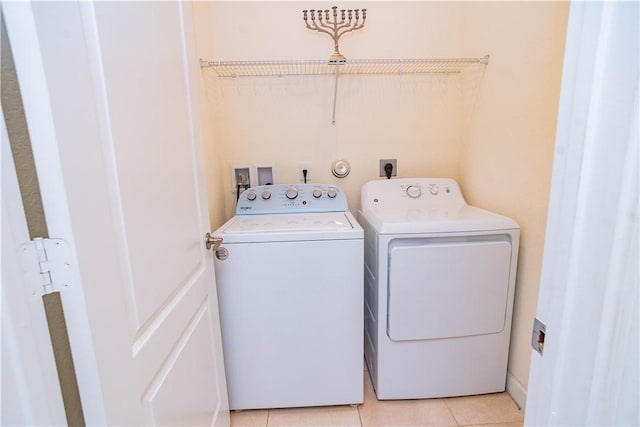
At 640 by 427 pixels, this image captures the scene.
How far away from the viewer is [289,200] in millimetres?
1782

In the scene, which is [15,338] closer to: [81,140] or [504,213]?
[81,140]

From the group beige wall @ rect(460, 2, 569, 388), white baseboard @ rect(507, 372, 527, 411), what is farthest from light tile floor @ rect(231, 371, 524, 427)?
beige wall @ rect(460, 2, 569, 388)

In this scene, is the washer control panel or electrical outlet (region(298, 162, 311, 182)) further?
electrical outlet (region(298, 162, 311, 182))

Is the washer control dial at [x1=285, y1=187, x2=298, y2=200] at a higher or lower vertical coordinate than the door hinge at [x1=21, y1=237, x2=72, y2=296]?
lower

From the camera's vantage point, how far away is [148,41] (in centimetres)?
78

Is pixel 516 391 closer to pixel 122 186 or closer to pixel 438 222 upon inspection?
pixel 438 222

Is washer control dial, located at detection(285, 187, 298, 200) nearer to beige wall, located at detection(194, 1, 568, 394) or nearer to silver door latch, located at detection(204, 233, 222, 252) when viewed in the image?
beige wall, located at detection(194, 1, 568, 394)

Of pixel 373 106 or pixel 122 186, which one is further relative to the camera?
pixel 373 106

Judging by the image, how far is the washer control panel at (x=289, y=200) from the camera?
1769 millimetres

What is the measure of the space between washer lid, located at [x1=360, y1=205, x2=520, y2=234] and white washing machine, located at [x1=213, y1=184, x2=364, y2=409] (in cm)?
15

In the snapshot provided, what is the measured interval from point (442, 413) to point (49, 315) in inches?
66.7

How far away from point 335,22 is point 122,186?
1.58m

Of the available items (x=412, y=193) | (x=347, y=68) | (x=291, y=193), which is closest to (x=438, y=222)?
(x=412, y=193)

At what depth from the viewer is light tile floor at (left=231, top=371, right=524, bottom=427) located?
1.45m
